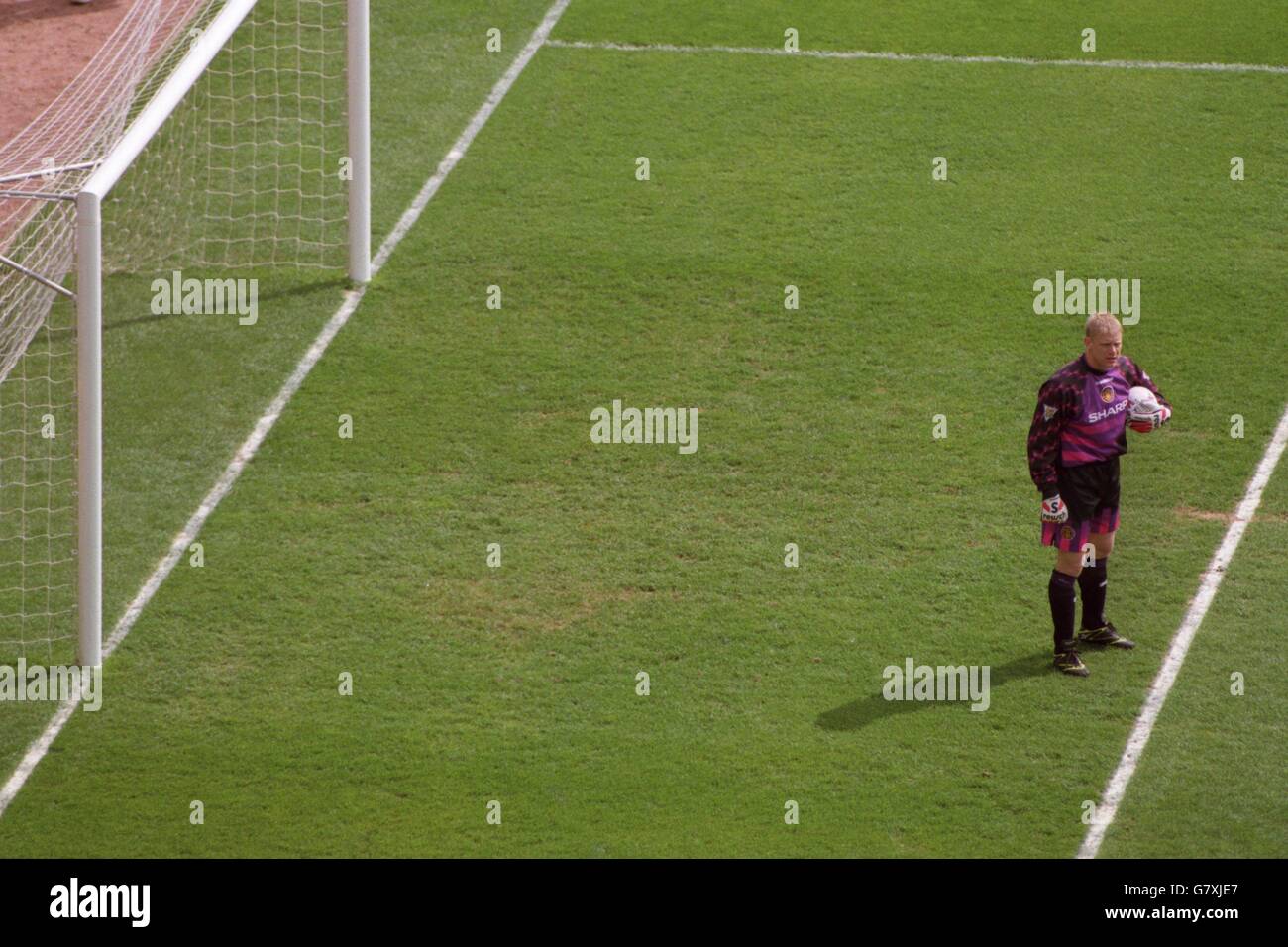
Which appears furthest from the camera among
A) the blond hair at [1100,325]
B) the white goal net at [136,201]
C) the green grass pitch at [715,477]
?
the white goal net at [136,201]

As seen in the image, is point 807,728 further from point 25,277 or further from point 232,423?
point 25,277

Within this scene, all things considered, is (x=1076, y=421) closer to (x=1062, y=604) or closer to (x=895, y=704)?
(x=1062, y=604)

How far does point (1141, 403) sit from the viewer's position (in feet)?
29.4

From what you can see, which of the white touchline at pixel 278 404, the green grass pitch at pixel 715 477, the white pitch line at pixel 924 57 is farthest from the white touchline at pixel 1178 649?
the white touchline at pixel 278 404

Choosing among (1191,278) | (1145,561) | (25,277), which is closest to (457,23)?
(25,277)

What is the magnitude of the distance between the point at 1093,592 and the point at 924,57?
724cm

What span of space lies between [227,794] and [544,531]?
8.60ft

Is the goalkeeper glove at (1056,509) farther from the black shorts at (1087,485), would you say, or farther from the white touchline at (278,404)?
the white touchline at (278,404)

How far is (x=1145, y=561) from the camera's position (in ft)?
33.6

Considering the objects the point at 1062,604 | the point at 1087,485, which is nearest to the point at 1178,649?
the point at 1062,604

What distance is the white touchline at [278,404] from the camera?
9.12 meters

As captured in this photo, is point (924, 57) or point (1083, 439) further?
point (924, 57)

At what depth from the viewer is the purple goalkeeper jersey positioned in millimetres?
8875

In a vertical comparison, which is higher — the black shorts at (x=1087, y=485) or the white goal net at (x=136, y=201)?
the white goal net at (x=136, y=201)
